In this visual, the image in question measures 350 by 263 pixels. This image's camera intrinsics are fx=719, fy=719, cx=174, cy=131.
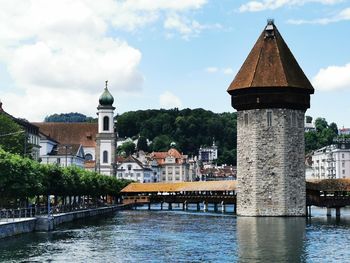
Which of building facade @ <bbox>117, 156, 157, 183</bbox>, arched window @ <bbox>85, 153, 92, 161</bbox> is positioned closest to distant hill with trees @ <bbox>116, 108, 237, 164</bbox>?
building facade @ <bbox>117, 156, 157, 183</bbox>

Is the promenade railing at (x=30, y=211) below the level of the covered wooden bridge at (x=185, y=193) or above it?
below

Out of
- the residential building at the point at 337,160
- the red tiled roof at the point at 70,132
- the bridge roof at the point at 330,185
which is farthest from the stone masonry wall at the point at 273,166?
the residential building at the point at 337,160

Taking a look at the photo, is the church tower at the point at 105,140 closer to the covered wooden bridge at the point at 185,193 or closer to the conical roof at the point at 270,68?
the covered wooden bridge at the point at 185,193

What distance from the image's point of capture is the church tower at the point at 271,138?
5059cm

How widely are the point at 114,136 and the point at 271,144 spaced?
4699 centimetres

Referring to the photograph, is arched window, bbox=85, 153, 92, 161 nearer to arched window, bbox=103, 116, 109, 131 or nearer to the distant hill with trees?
arched window, bbox=103, 116, 109, 131

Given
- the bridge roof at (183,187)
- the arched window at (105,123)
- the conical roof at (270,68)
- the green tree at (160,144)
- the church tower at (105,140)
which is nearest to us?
the conical roof at (270,68)

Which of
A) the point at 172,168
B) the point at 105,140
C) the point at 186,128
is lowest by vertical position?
the point at 172,168

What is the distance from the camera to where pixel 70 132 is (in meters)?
107

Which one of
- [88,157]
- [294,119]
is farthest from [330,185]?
[88,157]

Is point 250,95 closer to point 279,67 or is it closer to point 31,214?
point 279,67

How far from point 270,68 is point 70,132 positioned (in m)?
59.8

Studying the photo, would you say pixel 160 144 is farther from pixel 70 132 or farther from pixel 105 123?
pixel 105 123

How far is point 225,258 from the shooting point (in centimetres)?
2497
